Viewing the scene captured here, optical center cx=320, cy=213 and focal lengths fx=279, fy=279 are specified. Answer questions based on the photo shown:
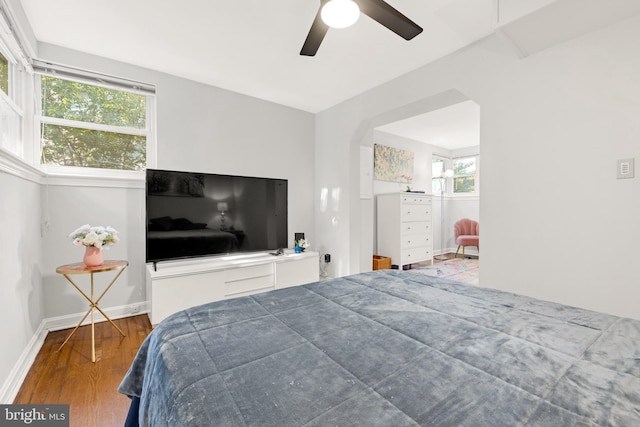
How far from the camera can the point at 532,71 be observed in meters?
2.03

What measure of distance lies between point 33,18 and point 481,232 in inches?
154

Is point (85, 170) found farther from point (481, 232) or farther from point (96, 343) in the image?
point (481, 232)

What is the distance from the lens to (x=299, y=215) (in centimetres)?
395

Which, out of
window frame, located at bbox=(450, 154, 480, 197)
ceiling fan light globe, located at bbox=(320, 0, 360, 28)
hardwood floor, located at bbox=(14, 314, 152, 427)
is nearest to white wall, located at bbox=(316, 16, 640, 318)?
ceiling fan light globe, located at bbox=(320, 0, 360, 28)

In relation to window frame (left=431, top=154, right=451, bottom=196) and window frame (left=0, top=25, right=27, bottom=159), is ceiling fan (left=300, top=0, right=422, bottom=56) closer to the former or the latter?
window frame (left=0, top=25, right=27, bottom=159)

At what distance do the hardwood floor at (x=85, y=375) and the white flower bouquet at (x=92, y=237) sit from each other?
0.81 meters

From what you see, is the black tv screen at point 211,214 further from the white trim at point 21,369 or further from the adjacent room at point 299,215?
the white trim at point 21,369

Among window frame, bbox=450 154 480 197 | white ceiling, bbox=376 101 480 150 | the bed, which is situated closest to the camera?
the bed

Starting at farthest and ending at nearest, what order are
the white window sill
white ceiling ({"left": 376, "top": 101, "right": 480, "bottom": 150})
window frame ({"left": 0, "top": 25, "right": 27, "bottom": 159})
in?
white ceiling ({"left": 376, "top": 101, "right": 480, "bottom": 150}) → the white window sill → window frame ({"left": 0, "top": 25, "right": 27, "bottom": 159})

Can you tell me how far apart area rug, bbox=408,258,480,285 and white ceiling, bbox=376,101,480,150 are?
219 cm

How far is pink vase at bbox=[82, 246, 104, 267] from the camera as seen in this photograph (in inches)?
84.2

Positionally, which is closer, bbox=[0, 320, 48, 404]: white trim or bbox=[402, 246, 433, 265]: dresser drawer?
bbox=[0, 320, 48, 404]: white trim

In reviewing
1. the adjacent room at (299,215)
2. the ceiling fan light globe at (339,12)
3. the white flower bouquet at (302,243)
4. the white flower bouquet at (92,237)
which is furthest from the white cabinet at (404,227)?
the white flower bouquet at (92,237)

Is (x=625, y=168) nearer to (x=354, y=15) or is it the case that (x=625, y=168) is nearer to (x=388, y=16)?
(x=388, y=16)
